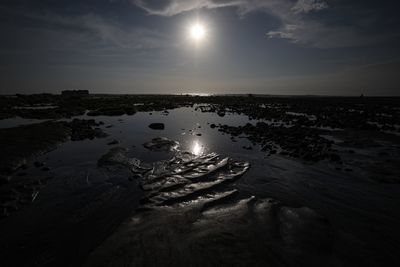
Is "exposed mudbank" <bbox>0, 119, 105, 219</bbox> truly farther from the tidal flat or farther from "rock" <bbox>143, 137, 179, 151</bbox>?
"rock" <bbox>143, 137, 179, 151</bbox>

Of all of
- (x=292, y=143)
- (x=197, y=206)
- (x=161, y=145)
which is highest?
(x=292, y=143)

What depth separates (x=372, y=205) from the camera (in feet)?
26.2

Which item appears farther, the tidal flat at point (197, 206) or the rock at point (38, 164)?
the rock at point (38, 164)

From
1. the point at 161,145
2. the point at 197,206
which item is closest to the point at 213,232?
the point at 197,206

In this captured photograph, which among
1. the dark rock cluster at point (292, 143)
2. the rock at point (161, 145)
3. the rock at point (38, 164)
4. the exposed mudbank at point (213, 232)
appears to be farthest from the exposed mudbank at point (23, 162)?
the dark rock cluster at point (292, 143)

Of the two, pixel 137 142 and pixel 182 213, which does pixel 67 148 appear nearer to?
pixel 137 142

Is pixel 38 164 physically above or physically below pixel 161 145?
below

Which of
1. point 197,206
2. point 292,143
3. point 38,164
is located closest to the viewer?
point 197,206

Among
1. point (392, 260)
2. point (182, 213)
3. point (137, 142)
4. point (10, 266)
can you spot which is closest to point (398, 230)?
point (392, 260)

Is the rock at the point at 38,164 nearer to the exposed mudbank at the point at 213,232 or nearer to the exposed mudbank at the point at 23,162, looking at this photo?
the exposed mudbank at the point at 23,162

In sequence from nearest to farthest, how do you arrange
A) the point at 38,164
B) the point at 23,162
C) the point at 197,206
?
the point at 197,206 → the point at 38,164 → the point at 23,162

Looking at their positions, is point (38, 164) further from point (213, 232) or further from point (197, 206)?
point (213, 232)

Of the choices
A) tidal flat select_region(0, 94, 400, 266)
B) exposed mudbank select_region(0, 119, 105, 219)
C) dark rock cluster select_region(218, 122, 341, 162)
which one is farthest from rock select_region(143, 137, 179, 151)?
exposed mudbank select_region(0, 119, 105, 219)

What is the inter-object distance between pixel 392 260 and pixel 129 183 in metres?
8.91
